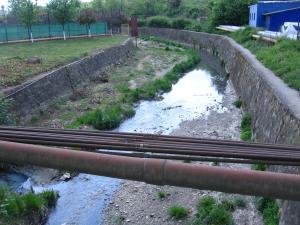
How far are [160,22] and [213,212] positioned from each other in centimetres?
6547

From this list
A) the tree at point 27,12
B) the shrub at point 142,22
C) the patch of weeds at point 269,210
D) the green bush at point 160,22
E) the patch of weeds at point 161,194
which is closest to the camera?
the patch of weeds at point 269,210

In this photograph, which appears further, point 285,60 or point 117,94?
point 117,94

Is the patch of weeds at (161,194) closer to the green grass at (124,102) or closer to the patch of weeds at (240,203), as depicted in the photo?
the patch of weeds at (240,203)

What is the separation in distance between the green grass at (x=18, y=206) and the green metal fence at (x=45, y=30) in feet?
115

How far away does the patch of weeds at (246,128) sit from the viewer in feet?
51.8

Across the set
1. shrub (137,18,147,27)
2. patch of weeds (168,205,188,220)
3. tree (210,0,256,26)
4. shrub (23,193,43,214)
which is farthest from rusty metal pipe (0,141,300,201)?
shrub (137,18,147,27)

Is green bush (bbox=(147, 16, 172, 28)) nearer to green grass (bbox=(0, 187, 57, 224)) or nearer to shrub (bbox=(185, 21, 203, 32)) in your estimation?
shrub (bbox=(185, 21, 203, 32))

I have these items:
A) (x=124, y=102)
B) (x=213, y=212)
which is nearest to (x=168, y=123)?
(x=124, y=102)

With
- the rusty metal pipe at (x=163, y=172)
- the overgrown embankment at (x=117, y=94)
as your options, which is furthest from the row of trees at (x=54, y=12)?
the rusty metal pipe at (x=163, y=172)

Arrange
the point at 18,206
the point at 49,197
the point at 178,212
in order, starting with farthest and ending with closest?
the point at 49,197 → the point at 178,212 → the point at 18,206

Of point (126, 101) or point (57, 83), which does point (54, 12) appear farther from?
point (126, 101)

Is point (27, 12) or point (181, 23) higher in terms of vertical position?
point (27, 12)

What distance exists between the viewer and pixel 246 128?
16953mm

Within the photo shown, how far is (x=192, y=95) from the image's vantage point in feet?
88.1
